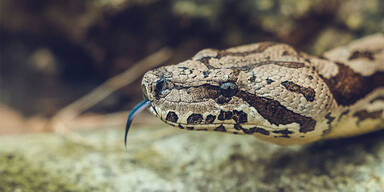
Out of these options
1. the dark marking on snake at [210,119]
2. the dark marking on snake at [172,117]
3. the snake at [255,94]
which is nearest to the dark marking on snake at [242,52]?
the snake at [255,94]

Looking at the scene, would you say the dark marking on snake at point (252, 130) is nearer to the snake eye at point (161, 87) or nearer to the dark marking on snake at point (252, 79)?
the dark marking on snake at point (252, 79)

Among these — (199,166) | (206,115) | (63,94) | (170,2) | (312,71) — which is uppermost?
(170,2)

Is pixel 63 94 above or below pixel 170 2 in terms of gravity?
below

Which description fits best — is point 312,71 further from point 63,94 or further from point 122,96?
point 63,94

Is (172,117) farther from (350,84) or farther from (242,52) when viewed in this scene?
(350,84)

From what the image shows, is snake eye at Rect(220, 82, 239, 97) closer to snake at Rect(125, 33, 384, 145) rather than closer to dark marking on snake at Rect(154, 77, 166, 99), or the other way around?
snake at Rect(125, 33, 384, 145)

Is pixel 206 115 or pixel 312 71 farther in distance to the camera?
pixel 312 71

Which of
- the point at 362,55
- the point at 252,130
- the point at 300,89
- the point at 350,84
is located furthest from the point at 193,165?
the point at 362,55

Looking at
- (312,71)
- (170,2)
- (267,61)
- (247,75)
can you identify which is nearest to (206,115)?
A: (247,75)
